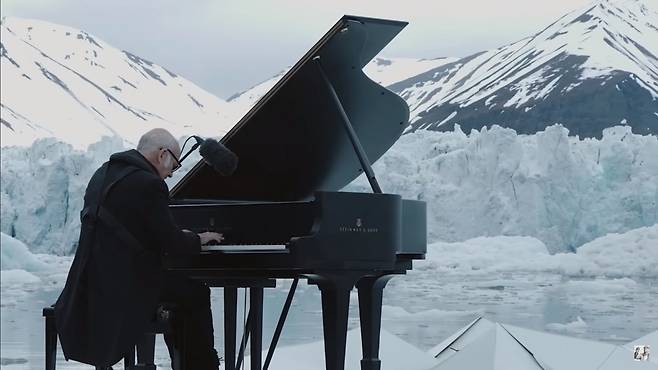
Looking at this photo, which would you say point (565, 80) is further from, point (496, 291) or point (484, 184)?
point (484, 184)

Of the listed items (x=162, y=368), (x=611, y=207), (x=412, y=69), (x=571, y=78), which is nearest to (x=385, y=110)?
(x=162, y=368)

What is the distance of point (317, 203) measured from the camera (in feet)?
11.3

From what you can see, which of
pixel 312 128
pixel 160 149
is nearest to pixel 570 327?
pixel 312 128

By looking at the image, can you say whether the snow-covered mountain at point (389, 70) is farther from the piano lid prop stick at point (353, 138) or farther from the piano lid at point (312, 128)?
the piano lid prop stick at point (353, 138)

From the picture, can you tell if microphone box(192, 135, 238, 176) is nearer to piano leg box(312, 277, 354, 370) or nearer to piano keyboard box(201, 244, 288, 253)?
piano keyboard box(201, 244, 288, 253)

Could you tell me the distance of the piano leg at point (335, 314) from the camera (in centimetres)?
339

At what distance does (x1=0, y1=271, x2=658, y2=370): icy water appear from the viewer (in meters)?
14.9

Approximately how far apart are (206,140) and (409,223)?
714 millimetres

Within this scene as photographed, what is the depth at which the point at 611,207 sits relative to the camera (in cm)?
1507

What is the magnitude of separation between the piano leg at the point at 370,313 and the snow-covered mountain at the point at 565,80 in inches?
699

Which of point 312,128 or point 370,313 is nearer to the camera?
point 370,313

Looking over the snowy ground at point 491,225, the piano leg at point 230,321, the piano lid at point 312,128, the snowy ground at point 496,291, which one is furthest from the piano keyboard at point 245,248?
the snowy ground at point 496,291

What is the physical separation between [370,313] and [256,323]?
0.39 m

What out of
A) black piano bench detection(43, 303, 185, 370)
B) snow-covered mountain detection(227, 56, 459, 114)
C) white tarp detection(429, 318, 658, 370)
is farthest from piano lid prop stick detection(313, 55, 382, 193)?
snow-covered mountain detection(227, 56, 459, 114)
